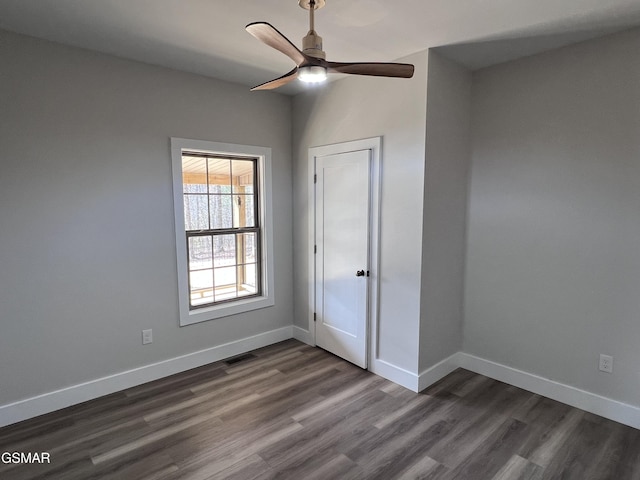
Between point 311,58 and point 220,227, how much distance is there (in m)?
2.26

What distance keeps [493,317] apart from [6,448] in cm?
370

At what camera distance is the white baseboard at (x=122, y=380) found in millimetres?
2527

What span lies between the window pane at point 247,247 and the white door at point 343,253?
0.70m

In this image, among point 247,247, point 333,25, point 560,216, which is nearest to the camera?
point 333,25

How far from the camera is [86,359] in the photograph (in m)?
2.78

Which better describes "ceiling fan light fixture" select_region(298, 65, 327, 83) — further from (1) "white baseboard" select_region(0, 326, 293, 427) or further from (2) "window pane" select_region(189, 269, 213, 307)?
(1) "white baseboard" select_region(0, 326, 293, 427)

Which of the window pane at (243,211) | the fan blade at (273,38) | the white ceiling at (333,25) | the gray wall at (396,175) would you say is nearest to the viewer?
the fan blade at (273,38)

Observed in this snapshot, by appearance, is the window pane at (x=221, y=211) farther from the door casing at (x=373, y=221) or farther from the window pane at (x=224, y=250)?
the door casing at (x=373, y=221)

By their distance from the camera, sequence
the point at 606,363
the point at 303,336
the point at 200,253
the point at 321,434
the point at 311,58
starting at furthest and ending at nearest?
the point at 303,336
the point at 200,253
the point at 606,363
the point at 321,434
the point at 311,58

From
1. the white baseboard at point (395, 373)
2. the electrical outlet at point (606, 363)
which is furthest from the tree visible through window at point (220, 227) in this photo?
the electrical outlet at point (606, 363)

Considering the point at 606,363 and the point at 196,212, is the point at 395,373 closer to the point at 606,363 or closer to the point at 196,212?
the point at 606,363

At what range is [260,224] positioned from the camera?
3838mm

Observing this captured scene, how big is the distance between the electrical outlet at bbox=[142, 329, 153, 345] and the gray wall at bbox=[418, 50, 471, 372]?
232cm

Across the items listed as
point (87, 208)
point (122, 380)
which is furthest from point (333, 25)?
point (122, 380)
